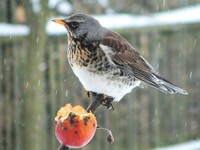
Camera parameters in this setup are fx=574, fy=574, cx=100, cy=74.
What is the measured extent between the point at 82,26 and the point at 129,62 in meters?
0.57

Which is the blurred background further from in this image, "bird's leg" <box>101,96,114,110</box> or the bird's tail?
"bird's leg" <box>101,96,114,110</box>

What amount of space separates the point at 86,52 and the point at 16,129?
267 cm

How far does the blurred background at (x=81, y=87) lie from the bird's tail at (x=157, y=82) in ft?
7.25

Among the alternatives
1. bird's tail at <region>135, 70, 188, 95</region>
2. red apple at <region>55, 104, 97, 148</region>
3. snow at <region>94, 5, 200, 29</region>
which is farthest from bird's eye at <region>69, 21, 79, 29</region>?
snow at <region>94, 5, 200, 29</region>

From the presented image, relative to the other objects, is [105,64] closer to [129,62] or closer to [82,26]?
[129,62]

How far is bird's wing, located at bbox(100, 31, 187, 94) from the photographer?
7.93 feet

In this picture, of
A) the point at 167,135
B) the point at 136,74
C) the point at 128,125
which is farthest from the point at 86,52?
the point at 167,135

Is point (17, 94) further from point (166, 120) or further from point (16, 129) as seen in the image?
point (166, 120)

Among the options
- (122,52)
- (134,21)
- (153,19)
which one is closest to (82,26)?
(122,52)

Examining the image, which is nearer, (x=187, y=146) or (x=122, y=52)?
(x=122, y=52)

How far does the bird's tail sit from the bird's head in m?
0.32

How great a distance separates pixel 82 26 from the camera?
226cm

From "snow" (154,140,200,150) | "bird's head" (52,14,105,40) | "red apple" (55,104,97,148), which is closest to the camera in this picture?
"red apple" (55,104,97,148)

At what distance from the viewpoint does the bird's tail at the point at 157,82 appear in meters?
2.32
